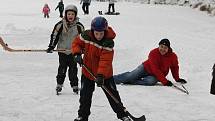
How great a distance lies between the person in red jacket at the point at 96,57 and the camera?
254 inches

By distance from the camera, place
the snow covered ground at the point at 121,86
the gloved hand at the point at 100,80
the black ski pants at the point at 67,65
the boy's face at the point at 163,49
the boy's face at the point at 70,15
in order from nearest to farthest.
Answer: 1. the gloved hand at the point at 100,80
2. the snow covered ground at the point at 121,86
3. the boy's face at the point at 70,15
4. the black ski pants at the point at 67,65
5. the boy's face at the point at 163,49

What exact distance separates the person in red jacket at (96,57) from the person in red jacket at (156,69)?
329 centimetres

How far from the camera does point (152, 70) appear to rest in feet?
33.9

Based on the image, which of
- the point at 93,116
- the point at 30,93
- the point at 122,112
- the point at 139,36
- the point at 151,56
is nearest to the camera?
the point at 122,112

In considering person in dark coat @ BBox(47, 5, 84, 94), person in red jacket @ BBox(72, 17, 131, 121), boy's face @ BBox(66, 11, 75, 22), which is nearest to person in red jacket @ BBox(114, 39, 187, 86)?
person in dark coat @ BBox(47, 5, 84, 94)

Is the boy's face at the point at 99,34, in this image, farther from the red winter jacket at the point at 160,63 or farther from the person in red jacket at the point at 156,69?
the red winter jacket at the point at 160,63

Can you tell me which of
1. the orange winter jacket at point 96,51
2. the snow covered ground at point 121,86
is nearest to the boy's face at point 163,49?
the snow covered ground at point 121,86

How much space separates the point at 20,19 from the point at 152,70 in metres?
17.5

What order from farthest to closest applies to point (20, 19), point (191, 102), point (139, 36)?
point (20, 19) < point (139, 36) < point (191, 102)

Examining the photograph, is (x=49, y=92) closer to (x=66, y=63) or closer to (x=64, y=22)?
(x=66, y=63)

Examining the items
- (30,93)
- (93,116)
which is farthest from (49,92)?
(93,116)

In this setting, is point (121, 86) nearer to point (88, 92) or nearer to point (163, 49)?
point (163, 49)

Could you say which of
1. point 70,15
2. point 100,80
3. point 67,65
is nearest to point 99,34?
point 100,80

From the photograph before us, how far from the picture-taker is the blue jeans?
10367 millimetres
